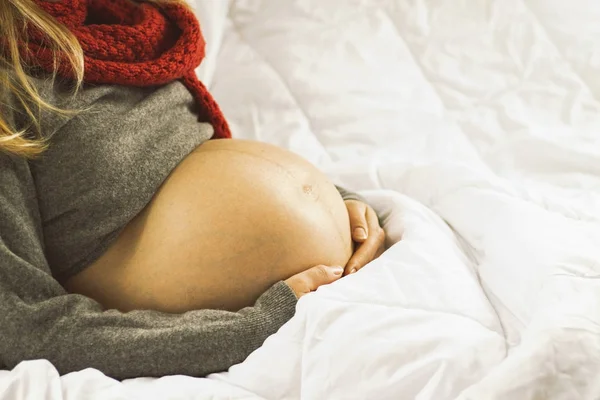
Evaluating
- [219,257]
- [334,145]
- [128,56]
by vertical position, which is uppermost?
[128,56]

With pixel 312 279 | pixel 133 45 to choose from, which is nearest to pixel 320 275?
pixel 312 279

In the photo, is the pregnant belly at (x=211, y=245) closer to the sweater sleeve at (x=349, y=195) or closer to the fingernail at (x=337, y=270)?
the fingernail at (x=337, y=270)

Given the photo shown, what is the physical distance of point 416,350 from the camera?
0.76 m

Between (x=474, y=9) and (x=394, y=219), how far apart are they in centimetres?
60

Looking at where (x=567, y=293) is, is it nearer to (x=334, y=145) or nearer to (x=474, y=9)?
(x=334, y=145)

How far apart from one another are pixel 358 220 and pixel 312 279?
0.17 m

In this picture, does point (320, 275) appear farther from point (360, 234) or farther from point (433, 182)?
point (433, 182)

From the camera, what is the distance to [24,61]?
0.89 m

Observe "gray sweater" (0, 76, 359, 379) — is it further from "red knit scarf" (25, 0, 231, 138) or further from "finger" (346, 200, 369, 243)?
"finger" (346, 200, 369, 243)

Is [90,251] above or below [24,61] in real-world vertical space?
below

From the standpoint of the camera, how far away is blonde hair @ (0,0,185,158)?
2.81ft

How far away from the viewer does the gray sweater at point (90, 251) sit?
82cm

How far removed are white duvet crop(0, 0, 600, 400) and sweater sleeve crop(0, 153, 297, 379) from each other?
0.09ft

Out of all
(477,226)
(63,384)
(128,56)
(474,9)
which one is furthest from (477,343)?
(474,9)
